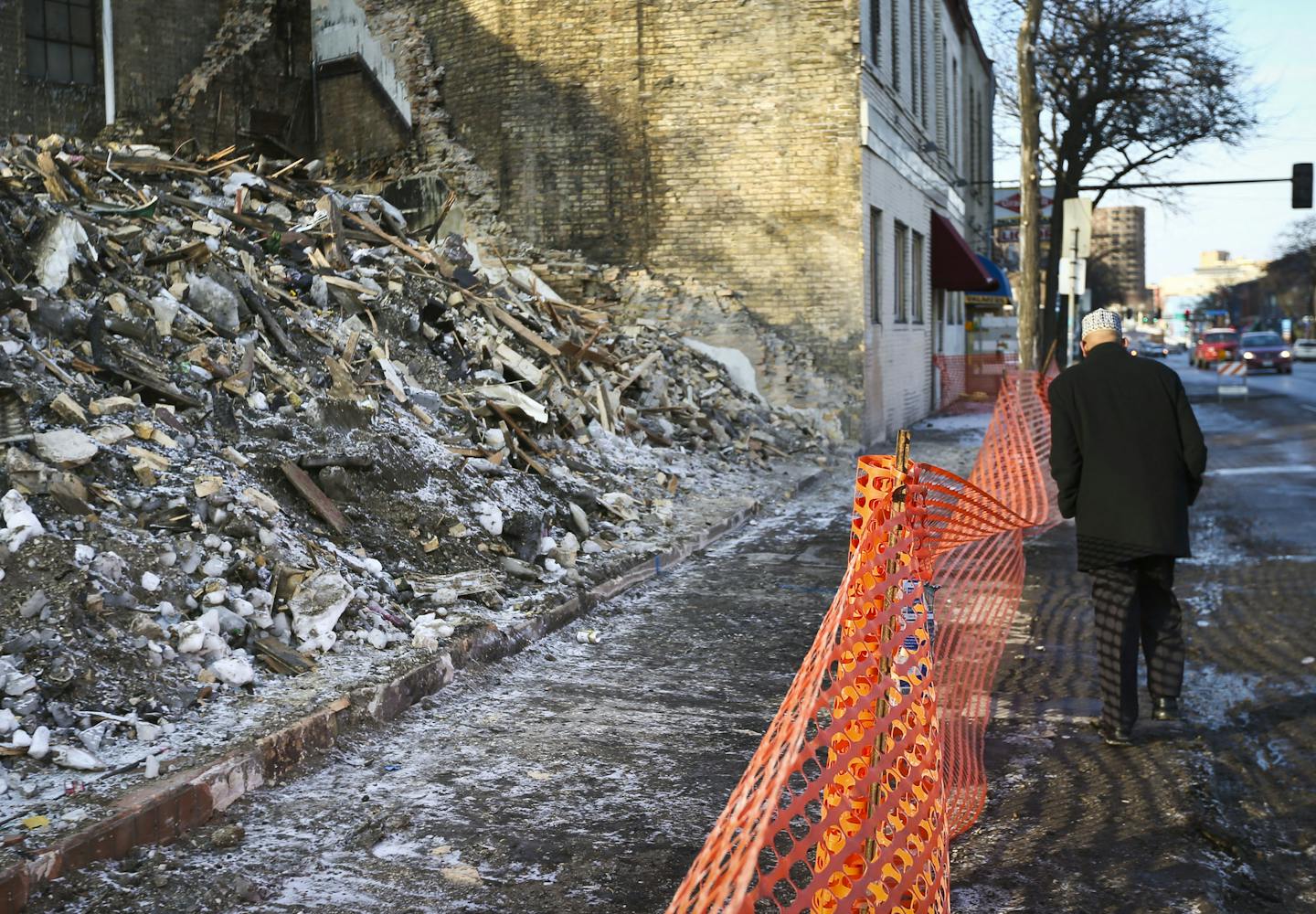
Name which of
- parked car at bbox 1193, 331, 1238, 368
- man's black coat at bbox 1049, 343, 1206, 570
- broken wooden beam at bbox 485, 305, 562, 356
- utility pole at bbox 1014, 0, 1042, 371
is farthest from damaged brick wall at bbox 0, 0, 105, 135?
parked car at bbox 1193, 331, 1238, 368

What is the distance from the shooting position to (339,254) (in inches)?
459

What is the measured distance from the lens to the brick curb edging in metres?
3.93

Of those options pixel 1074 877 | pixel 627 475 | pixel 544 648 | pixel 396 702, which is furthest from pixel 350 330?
pixel 1074 877

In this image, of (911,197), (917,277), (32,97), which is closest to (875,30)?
(911,197)

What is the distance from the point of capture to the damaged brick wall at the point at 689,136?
1812 centimetres

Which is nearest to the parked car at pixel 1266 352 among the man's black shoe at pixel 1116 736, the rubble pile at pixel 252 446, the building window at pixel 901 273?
the building window at pixel 901 273

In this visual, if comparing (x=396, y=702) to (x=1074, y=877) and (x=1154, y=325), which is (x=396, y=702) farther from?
(x=1154, y=325)

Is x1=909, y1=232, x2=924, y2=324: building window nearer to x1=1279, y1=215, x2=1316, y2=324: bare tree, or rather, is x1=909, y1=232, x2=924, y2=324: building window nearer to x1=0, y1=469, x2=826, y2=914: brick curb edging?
x1=0, y1=469, x2=826, y2=914: brick curb edging

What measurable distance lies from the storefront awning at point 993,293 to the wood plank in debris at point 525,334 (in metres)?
16.7

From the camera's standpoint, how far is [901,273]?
22656mm

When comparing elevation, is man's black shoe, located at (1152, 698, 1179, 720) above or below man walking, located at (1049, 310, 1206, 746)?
below

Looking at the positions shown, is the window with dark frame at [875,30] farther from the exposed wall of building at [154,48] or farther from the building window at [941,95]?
Answer: the exposed wall of building at [154,48]

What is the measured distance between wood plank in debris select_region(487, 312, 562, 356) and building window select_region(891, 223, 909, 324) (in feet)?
35.3

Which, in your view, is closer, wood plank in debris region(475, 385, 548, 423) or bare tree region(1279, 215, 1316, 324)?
wood plank in debris region(475, 385, 548, 423)
